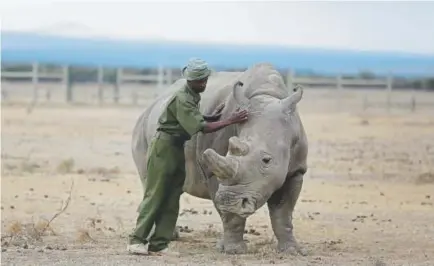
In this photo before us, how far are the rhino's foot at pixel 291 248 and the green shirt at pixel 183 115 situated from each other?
4.52ft

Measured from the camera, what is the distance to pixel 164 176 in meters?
10.2

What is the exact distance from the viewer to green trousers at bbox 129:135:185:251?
10219 mm

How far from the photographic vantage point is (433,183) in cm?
1808

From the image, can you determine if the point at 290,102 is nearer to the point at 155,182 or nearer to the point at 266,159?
the point at 266,159

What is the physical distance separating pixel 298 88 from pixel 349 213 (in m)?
4.68

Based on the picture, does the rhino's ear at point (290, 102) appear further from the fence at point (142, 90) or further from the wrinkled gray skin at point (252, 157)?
the fence at point (142, 90)

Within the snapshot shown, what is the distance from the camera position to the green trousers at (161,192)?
10219 millimetres

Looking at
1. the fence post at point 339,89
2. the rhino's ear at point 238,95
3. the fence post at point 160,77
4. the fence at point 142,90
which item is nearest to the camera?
the rhino's ear at point 238,95

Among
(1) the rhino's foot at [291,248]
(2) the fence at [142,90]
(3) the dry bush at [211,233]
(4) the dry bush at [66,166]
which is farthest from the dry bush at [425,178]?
(2) the fence at [142,90]

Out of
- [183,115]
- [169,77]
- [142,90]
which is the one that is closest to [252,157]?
[183,115]

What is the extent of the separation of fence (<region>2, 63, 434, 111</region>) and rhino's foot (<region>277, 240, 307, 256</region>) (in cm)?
2533

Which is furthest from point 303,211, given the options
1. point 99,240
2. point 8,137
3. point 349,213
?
point 8,137

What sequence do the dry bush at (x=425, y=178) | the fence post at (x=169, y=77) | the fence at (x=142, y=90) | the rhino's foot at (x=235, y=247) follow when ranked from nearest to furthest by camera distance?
1. the rhino's foot at (x=235, y=247)
2. the dry bush at (x=425, y=178)
3. the fence at (x=142, y=90)
4. the fence post at (x=169, y=77)

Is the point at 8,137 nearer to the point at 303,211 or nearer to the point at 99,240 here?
the point at 303,211
